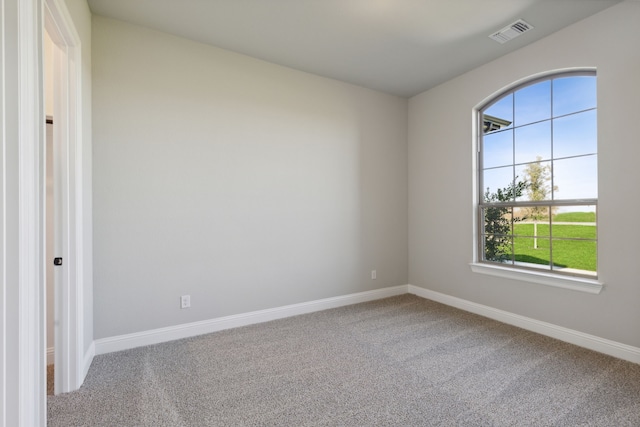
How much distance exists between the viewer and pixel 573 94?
2.66 m

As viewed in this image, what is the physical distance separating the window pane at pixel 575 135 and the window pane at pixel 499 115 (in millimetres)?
456

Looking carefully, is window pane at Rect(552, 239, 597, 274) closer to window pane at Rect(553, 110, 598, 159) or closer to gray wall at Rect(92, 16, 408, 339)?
window pane at Rect(553, 110, 598, 159)

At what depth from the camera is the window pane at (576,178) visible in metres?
2.52

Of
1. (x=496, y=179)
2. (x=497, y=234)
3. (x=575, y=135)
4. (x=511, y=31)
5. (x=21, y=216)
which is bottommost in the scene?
(x=497, y=234)

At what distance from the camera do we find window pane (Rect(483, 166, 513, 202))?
10.3ft

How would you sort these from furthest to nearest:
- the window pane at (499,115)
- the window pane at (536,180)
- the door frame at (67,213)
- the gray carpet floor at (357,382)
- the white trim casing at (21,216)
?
the window pane at (499,115) → the window pane at (536,180) → the door frame at (67,213) → the gray carpet floor at (357,382) → the white trim casing at (21,216)

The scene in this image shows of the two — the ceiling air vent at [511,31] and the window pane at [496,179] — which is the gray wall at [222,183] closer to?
the window pane at [496,179]

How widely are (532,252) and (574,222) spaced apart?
0.46 m

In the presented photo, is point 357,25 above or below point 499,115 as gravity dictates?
above

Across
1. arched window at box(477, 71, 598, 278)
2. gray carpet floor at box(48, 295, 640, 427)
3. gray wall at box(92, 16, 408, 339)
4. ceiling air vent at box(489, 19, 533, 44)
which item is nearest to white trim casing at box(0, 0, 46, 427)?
gray carpet floor at box(48, 295, 640, 427)

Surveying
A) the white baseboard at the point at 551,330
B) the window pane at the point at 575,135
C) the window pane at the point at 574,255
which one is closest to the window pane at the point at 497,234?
the window pane at the point at 574,255

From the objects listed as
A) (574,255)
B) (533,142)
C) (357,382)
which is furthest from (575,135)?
(357,382)

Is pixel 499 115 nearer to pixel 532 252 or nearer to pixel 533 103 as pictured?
pixel 533 103

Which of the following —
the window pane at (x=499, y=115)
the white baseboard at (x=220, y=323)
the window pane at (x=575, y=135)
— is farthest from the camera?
the window pane at (x=499, y=115)
